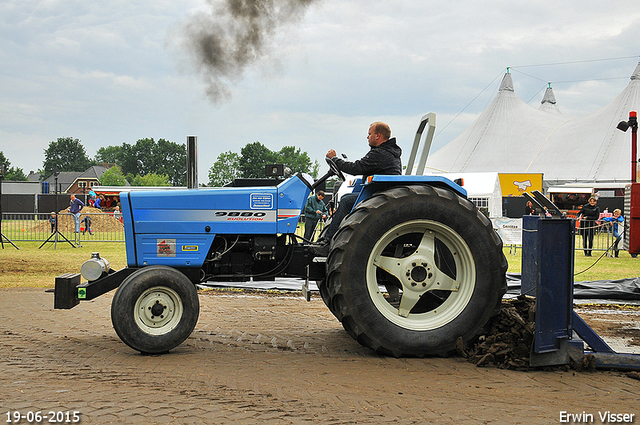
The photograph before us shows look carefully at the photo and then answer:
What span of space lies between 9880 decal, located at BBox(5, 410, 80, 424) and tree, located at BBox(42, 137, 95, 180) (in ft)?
368

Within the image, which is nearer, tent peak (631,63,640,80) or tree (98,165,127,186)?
tent peak (631,63,640,80)

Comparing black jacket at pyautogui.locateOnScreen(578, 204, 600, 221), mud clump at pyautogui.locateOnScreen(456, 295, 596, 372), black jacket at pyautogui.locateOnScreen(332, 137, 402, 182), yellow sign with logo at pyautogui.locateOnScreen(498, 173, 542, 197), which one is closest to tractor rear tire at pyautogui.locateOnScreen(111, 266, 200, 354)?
black jacket at pyautogui.locateOnScreen(332, 137, 402, 182)

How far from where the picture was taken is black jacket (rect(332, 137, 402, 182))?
4457 mm

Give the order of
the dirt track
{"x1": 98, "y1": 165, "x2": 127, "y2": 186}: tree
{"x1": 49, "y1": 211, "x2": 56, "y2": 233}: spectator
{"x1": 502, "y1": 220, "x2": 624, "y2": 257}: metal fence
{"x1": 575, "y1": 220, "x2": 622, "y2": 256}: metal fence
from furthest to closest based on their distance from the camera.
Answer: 1. {"x1": 98, "y1": 165, "x2": 127, "y2": 186}: tree
2. {"x1": 49, "y1": 211, "x2": 56, "y2": 233}: spectator
3. {"x1": 575, "y1": 220, "x2": 622, "y2": 256}: metal fence
4. {"x1": 502, "y1": 220, "x2": 624, "y2": 257}: metal fence
5. the dirt track

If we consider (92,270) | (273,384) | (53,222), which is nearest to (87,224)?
(53,222)

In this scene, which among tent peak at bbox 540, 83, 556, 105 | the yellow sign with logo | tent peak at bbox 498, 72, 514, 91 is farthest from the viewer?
tent peak at bbox 540, 83, 556, 105

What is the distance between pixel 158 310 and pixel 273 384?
3.96 ft

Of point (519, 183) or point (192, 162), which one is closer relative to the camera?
point (192, 162)

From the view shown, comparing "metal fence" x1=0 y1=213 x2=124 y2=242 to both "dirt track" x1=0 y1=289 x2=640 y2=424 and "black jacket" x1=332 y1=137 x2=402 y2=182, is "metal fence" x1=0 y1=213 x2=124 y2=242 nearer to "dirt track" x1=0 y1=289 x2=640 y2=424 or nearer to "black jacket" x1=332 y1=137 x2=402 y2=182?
"dirt track" x1=0 y1=289 x2=640 y2=424

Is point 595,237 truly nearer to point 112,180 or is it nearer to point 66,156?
point 112,180

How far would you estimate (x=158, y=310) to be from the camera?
413cm

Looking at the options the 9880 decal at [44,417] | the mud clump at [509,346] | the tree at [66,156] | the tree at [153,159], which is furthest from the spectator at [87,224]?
the tree at [66,156]

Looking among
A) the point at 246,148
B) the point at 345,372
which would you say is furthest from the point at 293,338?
→ the point at 246,148

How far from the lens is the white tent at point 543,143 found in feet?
105
